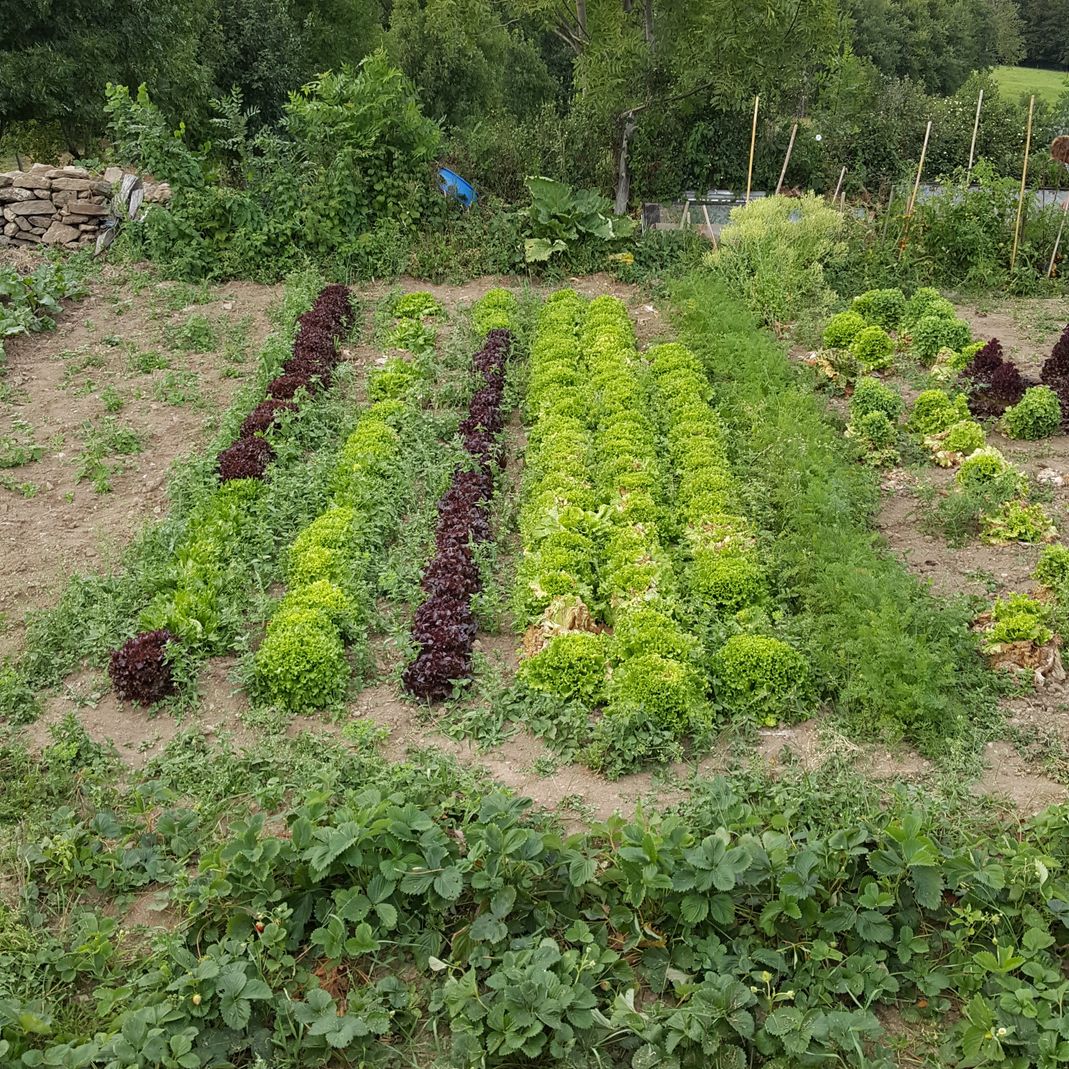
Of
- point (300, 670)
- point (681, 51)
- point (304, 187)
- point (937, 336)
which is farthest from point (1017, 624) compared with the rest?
point (304, 187)

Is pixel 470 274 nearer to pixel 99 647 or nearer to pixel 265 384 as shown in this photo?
pixel 265 384

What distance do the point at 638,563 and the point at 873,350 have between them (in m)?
5.07

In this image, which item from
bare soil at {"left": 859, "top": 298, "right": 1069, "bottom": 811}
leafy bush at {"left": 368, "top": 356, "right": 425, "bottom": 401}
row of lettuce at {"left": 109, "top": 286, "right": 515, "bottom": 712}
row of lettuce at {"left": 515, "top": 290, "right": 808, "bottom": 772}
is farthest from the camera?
leafy bush at {"left": 368, "top": 356, "right": 425, "bottom": 401}

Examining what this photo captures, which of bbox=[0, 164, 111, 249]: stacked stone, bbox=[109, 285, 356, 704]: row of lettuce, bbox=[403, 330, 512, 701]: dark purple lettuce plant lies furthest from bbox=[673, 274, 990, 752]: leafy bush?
bbox=[0, 164, 111, 249]: stacked stone

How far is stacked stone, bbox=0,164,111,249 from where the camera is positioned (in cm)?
1377

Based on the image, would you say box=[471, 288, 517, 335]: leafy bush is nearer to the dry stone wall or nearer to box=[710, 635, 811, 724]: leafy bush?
the dry stone wall

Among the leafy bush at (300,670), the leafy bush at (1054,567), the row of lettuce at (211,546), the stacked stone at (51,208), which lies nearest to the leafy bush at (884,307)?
the leafy bush at (1054,567)

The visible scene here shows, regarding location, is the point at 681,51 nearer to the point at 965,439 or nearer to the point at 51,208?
the point at 965,439

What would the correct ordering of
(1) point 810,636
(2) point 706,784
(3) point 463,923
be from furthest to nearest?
1. (1) point 810,636
2. (2) point 706,784
3. (3) point 463,923

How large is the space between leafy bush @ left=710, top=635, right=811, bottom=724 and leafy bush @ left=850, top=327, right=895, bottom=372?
5450mm

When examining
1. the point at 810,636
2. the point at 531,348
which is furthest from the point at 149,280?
the point at 810,636

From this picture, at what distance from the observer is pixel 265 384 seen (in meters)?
9.81

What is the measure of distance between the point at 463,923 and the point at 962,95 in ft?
78.6

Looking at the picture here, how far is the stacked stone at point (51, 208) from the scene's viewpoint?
13766 millimetres
